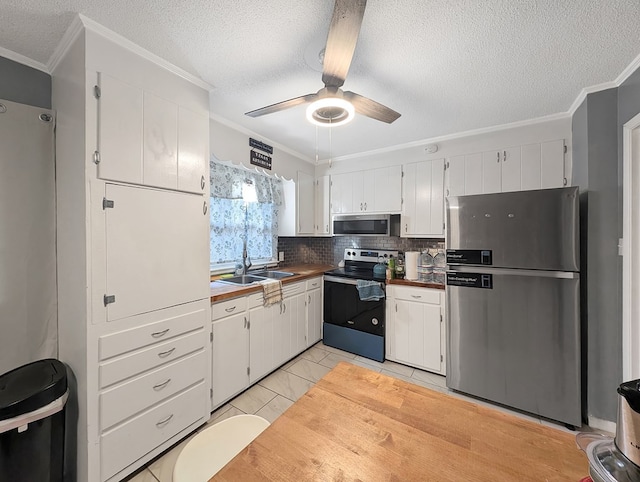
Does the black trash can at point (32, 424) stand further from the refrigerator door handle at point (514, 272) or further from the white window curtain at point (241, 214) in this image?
the refrigerator door handle at point (514, 272)

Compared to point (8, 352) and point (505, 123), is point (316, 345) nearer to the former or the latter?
point (8, 352)

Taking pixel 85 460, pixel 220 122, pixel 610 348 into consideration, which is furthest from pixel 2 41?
pixel 610 348

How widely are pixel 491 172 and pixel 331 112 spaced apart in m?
1.89

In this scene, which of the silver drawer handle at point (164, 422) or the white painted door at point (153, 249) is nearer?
the white painted door at point (153, 249)

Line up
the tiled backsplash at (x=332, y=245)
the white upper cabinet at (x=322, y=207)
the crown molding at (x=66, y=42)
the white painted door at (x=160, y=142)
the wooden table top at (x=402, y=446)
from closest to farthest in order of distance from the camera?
the wooden table top at (x=402, y=446) < the crown molding at (x=66, y=42) < the white painted door at (x=160, y=142) < the tiled backsplash at (x=332, y=245) < the white upper cabinet at (x=322, y=207)

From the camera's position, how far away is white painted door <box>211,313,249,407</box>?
79.0 inches

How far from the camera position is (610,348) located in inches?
71.6

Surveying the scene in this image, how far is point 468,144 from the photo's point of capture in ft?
8.77

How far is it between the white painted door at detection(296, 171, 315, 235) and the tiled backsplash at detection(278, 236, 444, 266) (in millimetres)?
405

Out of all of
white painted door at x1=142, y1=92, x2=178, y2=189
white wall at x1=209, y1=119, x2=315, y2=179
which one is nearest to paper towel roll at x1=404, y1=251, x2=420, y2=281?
white wall at x1=209, y1=119, x2=315, y2=179

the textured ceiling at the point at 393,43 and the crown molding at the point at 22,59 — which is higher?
the textured ceiling at the point at 393,43

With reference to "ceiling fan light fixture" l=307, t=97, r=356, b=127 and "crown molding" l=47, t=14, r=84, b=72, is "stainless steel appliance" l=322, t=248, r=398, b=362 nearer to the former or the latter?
"ceiling fan light fixture" l=307, t=97, r=356, b=127

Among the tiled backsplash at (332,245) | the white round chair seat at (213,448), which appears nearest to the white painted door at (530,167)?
the tiled backsplash at (332,245)

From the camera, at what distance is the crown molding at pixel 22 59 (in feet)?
4.89
